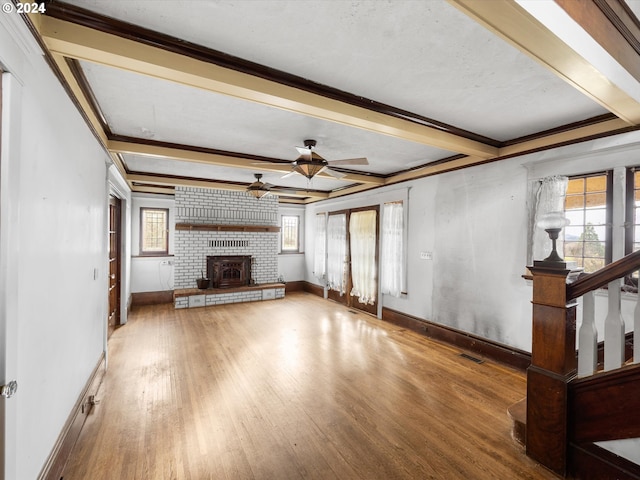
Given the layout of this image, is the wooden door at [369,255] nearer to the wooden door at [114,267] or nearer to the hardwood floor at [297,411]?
the hardwood floor at [297,411]

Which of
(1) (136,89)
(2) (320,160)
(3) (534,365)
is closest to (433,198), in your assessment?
(2) (320,160)

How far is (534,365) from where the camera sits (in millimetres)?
2053

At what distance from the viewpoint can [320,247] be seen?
774 centimetres

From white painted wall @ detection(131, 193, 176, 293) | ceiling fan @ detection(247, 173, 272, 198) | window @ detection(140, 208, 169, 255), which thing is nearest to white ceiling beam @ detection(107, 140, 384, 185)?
ceiling fan @ detection(247, 173, 272, 198)

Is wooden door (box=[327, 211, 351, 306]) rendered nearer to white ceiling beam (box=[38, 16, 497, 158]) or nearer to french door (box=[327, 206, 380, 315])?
french door (box=[327, 206, 380, 315])

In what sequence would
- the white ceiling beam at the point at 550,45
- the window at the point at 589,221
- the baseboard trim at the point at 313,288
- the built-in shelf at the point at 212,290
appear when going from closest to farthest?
1. the white ceiling beam at the point at 550,45
2. the window at the point at 589,221
3. the built-in shelf at the point at 212,290
4. the baseboard trim at the point at 313,288

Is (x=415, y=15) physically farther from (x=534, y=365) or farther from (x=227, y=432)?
(x=227, y=432)

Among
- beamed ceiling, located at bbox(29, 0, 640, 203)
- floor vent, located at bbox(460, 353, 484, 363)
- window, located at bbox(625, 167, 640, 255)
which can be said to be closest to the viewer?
beamed ceiling, located at bbox(29, 0, 640, 203)

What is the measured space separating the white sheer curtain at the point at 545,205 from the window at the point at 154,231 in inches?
277

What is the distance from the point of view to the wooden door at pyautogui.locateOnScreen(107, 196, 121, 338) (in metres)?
4.52

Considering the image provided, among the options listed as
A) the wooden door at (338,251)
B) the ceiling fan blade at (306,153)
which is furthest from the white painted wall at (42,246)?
the wooden door at (338,251)

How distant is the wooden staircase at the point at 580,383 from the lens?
166 cm

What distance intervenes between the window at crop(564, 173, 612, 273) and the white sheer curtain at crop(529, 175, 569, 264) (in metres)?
0.11

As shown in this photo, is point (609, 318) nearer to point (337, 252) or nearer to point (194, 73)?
point (194, 73)
